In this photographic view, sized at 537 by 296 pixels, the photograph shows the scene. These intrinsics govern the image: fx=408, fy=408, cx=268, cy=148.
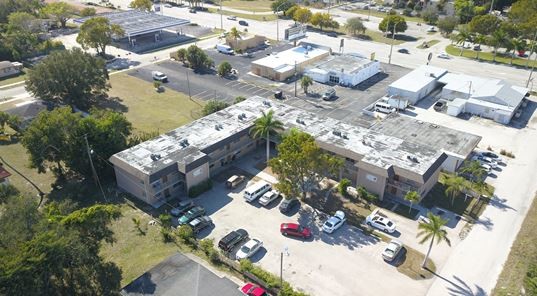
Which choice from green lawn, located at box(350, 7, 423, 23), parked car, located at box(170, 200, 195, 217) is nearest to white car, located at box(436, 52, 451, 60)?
green lawn, located at box(350, 7, 423, 23)

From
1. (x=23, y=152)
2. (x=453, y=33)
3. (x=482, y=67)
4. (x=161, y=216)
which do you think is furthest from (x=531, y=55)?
(x=23, y=152)

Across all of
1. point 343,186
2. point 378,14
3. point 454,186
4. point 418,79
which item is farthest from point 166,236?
point 378,14

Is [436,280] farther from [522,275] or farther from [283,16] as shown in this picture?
[283,16]

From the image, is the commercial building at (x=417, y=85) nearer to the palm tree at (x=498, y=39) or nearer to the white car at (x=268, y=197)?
the palm tree at (x=498, y=39)

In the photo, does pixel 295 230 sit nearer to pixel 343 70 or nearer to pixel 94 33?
pixel 343 70

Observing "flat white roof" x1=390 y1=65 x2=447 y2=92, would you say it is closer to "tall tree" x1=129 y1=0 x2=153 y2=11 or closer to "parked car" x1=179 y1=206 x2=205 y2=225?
"parked car" x1=179 y1=206 x2=205 y2=225

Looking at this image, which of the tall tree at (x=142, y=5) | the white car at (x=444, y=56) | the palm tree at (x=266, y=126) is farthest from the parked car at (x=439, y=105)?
the tall tree at (x=142, y=5)
